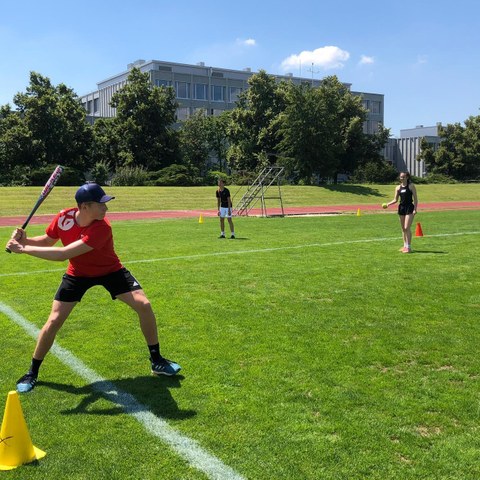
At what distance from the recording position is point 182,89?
88.7 metres

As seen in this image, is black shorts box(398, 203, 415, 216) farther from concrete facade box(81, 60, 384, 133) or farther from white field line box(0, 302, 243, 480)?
concrete facade box(81, 60, 384, 133)

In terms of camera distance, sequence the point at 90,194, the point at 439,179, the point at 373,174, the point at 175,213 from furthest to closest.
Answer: the point at 439,179 < the point at 373,174 < the point at 175,213 < the point at 90,194

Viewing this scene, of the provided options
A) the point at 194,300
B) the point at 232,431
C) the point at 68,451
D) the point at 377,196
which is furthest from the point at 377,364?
the point at 377,196

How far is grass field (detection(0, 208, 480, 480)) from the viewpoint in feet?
10.4

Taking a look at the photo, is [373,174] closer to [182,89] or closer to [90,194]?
[182,89]

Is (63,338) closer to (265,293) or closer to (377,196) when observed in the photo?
(265,293)

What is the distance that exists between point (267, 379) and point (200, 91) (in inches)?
3566

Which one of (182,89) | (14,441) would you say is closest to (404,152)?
(182,89)

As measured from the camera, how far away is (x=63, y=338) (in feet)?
18.5

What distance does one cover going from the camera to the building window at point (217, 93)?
91625 mm

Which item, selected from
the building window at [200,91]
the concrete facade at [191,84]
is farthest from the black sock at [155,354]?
the building window at [200,91]

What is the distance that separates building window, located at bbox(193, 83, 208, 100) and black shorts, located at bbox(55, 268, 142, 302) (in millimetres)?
89059

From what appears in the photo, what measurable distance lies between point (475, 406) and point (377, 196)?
4490 centimetres

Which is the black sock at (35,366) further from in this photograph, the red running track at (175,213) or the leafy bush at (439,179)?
the leafy bush at (439,179)
